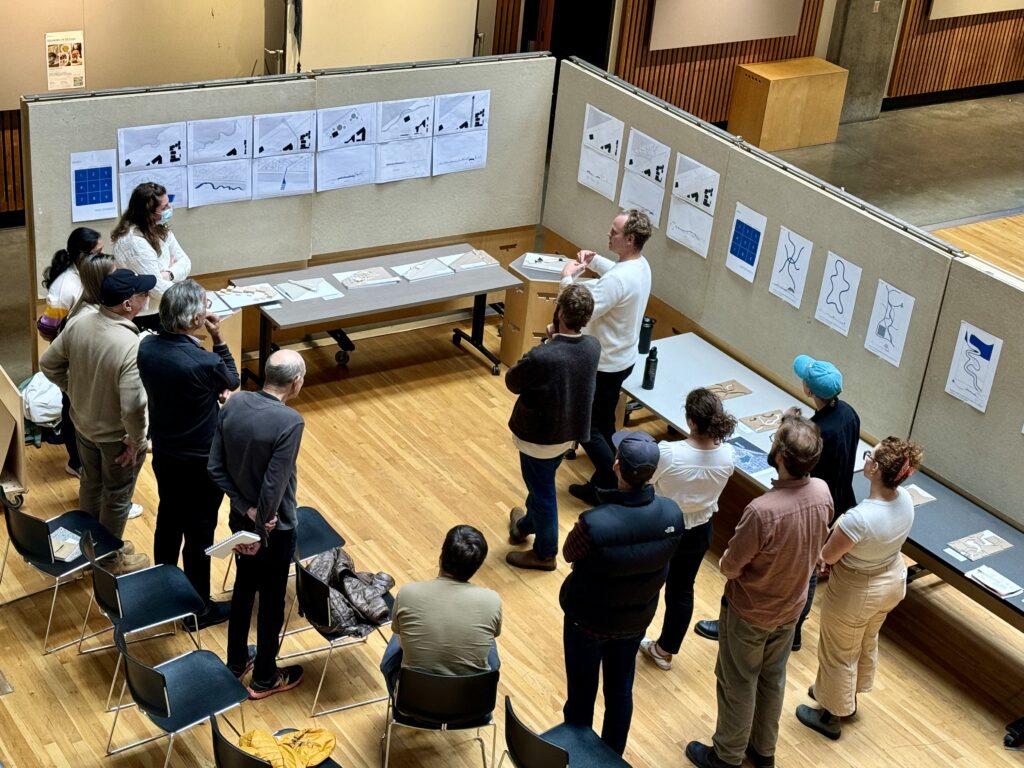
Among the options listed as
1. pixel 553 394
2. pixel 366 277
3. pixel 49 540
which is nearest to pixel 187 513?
pixel 49 540

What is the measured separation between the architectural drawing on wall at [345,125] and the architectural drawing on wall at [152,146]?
874 mm

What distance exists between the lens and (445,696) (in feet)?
15.0

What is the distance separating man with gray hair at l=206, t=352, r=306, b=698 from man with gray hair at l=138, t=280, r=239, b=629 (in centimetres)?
25

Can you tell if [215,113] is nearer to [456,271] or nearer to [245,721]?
[456,271]

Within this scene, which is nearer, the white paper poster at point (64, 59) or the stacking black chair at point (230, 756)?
the stacking black chair at point (230, 756)

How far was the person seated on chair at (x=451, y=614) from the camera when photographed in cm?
446

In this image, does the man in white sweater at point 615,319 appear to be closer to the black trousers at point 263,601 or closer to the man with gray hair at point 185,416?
the black trousers at point 263,601

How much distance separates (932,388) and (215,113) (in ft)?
14.0

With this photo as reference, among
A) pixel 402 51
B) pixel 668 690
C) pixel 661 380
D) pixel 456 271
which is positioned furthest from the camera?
pixel 402 51

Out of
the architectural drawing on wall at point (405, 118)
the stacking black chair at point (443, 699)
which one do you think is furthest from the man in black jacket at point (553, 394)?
the architectural drawing on wall at point (405, 118)

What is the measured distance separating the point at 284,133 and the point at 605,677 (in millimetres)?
4117

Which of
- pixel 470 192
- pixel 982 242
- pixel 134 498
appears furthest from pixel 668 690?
pixel 982 242

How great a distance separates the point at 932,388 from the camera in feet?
20.8

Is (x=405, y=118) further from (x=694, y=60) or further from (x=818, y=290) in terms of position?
(x=694, y=60)
